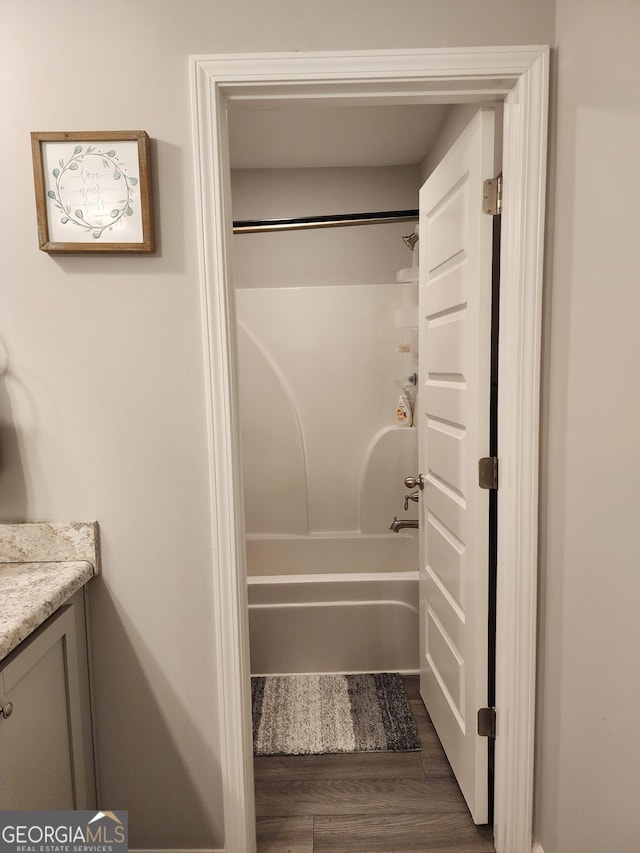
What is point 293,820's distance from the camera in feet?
5.62

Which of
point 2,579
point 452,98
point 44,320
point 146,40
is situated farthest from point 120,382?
point 452,98

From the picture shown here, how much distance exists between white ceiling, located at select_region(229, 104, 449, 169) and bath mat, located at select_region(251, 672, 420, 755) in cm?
244

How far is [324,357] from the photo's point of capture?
3.02 meters

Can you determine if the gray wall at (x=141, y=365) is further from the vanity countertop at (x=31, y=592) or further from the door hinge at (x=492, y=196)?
the door hinge at (x=492, y=196)

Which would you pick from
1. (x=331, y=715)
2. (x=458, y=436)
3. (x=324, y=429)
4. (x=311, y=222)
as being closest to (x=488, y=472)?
(x=458, y=436)

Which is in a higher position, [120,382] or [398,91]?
[398,91]

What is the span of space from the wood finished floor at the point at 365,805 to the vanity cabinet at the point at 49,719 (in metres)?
0.64

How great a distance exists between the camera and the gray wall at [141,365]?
51.0 inches

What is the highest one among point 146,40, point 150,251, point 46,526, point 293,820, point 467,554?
point 146,40

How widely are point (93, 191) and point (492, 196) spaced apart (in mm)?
1068

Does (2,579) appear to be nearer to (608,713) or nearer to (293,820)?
(293,820)

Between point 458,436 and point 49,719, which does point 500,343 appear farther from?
point 49,719

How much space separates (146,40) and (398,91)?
2.12 feet

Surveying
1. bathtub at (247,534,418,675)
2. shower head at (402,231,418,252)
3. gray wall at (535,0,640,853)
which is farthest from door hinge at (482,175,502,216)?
bathtub at (247,534,418,675)
